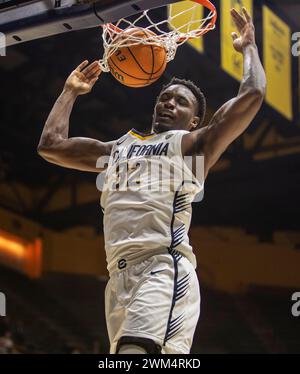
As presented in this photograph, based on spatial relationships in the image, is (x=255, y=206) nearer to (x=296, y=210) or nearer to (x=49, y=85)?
(x=296, y=210)

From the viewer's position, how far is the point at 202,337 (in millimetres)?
12555

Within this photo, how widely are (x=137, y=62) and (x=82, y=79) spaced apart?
521 millimetres

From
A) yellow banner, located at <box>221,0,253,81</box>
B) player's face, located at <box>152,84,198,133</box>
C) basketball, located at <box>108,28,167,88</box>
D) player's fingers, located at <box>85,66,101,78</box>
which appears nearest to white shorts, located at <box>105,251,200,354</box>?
player's face, located at <box>152,84,198,133</box>

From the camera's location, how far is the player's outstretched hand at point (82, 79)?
442cm

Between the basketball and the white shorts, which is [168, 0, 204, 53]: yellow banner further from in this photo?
the white shorts

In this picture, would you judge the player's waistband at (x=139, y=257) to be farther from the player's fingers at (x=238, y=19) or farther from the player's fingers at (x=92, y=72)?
the player's fingers at (x=92, y=72)

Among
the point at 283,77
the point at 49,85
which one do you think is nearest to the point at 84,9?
the point at 283,77

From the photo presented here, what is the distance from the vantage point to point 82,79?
4.46 m

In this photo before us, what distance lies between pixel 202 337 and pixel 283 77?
5.70 m
